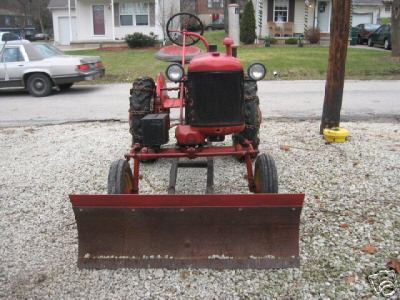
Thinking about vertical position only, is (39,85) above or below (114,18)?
below

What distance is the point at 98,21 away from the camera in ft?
105

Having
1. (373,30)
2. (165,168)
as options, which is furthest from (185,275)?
(373,30)

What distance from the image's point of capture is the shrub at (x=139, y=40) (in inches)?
1100

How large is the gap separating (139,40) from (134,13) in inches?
161

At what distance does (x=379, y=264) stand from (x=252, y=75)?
204 cm

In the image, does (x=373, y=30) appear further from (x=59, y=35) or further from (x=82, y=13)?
(x=59, y=35)

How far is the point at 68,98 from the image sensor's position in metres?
12.7

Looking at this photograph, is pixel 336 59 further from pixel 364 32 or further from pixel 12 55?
pixel 364 32

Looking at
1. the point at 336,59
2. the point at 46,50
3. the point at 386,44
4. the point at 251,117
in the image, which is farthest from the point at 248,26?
the point at 251,117

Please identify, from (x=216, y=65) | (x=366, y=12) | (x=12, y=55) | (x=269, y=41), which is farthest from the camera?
(x=366, y=12)

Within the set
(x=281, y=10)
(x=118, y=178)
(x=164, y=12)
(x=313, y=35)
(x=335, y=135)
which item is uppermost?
(x=281, y=10)

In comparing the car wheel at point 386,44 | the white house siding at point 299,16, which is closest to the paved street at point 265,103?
the car wheel at point 386,44

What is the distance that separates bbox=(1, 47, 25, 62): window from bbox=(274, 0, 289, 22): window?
22296mm

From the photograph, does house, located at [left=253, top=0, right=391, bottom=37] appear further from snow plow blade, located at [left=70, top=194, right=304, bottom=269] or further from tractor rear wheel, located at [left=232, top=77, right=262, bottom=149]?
snow plow blade, located at [left=70, top=194, right=304, bottom=269]
